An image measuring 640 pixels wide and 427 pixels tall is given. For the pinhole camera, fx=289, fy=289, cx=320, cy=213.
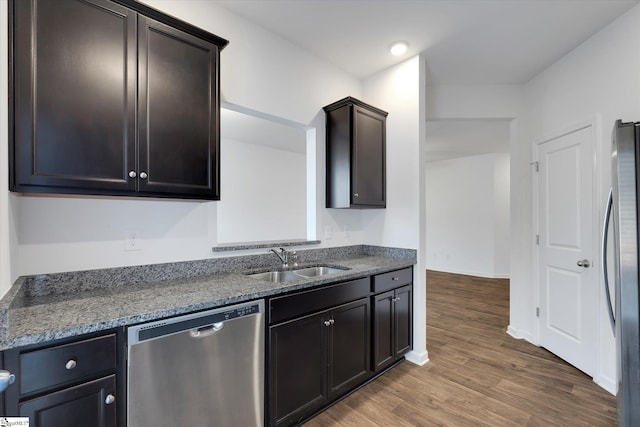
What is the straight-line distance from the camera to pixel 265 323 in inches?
63.9

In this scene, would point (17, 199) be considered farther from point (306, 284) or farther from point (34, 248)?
point (306, 284)

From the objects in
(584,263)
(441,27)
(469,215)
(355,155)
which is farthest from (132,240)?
(469,215)

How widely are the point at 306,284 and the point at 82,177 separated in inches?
50.1

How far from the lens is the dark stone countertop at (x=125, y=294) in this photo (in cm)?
106

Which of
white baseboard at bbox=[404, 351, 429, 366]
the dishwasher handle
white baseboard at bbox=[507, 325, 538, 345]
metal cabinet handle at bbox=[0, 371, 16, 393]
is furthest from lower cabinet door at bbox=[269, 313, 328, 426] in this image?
white baseboard at bbox=[507, 325, 538, 345]

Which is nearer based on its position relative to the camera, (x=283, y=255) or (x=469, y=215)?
(x=283, y=255)

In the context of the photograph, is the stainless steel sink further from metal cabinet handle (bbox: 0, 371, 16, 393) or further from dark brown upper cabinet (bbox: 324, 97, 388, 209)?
metal cabinet handle (bbox: 0, 371, 16, 393)

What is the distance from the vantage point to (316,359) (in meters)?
1.89

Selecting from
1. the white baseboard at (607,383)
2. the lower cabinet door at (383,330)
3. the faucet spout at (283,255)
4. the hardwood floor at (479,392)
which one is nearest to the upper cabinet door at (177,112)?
the faucet spout at (283,255)

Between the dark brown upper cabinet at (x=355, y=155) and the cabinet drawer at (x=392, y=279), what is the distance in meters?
0.68

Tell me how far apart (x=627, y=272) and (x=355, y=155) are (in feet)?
6.22

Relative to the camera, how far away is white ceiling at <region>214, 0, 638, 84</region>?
6.91ft

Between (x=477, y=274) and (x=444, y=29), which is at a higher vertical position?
(x=444, y=29)

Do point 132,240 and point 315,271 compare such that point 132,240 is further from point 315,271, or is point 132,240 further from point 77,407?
point 315,271
